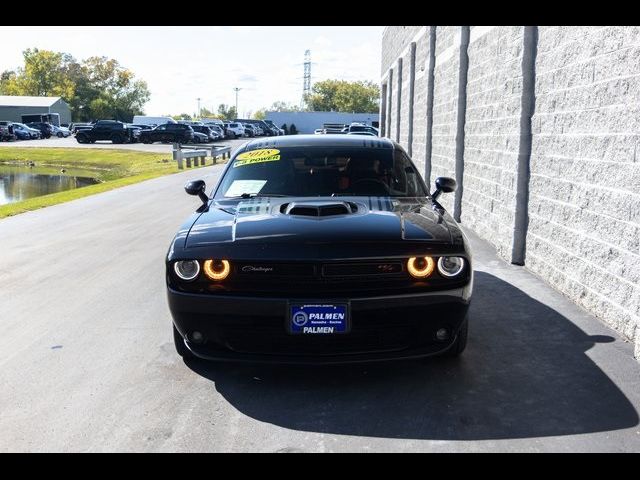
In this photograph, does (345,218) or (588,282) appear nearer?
(345,218)

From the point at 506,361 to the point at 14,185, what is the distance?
27833mm

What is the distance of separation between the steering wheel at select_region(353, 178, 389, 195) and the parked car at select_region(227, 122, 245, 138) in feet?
194

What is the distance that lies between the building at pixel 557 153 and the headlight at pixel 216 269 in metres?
2.87

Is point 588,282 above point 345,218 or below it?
below

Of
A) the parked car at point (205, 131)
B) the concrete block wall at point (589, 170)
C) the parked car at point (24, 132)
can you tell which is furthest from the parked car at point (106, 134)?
the concrete block wall at point (589, 170)

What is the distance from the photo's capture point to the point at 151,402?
4.01 metres

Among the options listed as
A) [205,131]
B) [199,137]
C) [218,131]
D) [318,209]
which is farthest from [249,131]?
[318,209]

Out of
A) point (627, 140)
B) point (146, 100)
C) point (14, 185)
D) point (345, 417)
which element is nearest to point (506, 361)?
point (345, 417)

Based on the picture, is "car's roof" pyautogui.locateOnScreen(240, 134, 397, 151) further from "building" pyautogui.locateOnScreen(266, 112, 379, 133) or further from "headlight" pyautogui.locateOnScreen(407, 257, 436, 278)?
"building" pyautogui.locateOnScreen(266, 112, 379, 133)

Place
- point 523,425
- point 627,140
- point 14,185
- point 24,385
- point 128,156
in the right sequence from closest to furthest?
point 523,425, point 24,385, point 627,140, point 14,185, point 128,156

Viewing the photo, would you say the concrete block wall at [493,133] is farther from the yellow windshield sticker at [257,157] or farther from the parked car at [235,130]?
the parked car at [235,130]

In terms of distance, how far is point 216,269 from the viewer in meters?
4.06
